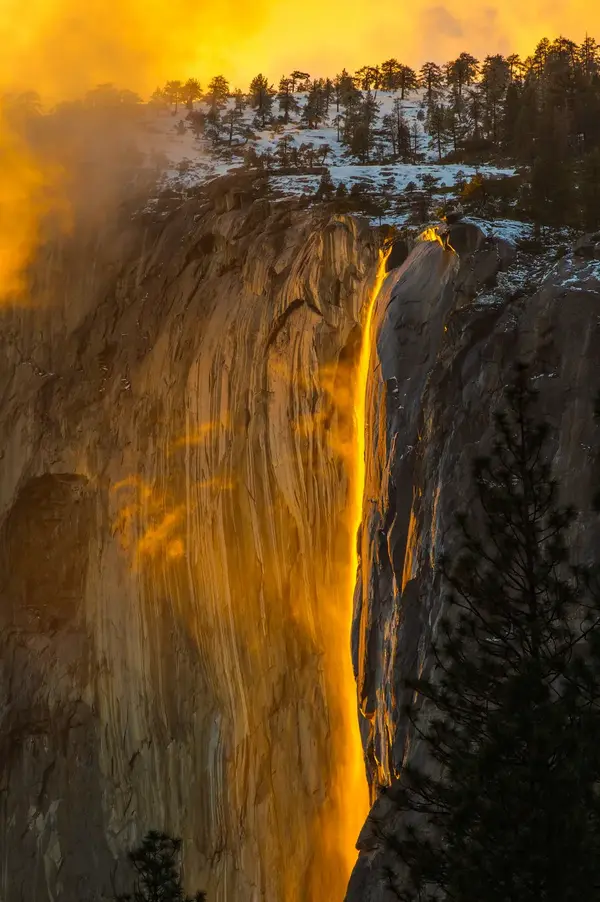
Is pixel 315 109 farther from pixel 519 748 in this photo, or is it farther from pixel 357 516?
pixel 519 748

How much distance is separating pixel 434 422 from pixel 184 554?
43.9ft

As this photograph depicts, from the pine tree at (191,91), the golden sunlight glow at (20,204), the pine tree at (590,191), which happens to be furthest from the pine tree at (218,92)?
the pine tree at (590,191)

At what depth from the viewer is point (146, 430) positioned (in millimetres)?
30953

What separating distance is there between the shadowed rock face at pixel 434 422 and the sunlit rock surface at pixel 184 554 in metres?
5.23

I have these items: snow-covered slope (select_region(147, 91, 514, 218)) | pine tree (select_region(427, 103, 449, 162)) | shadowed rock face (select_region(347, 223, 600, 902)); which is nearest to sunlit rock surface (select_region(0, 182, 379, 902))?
snow-covered slope (select_region(147, 91, 514, 218))

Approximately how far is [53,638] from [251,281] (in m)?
14.0

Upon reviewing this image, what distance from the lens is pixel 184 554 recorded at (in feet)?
95.4

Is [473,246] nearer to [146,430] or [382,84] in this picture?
[146,430]

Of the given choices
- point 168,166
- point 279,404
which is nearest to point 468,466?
point 279,404

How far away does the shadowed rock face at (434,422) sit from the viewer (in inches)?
612

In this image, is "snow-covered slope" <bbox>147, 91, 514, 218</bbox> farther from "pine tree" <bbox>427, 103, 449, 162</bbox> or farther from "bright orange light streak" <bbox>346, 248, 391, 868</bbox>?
"bright orange light streak" <bbox>346, 248, 391, 868</bbox>

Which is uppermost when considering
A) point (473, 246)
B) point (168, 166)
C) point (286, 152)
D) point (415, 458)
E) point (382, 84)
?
point (382, 84)

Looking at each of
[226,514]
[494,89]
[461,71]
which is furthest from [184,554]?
[461,71]

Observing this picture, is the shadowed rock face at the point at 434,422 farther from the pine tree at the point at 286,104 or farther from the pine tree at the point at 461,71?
the pine tree at the point at 461,71
